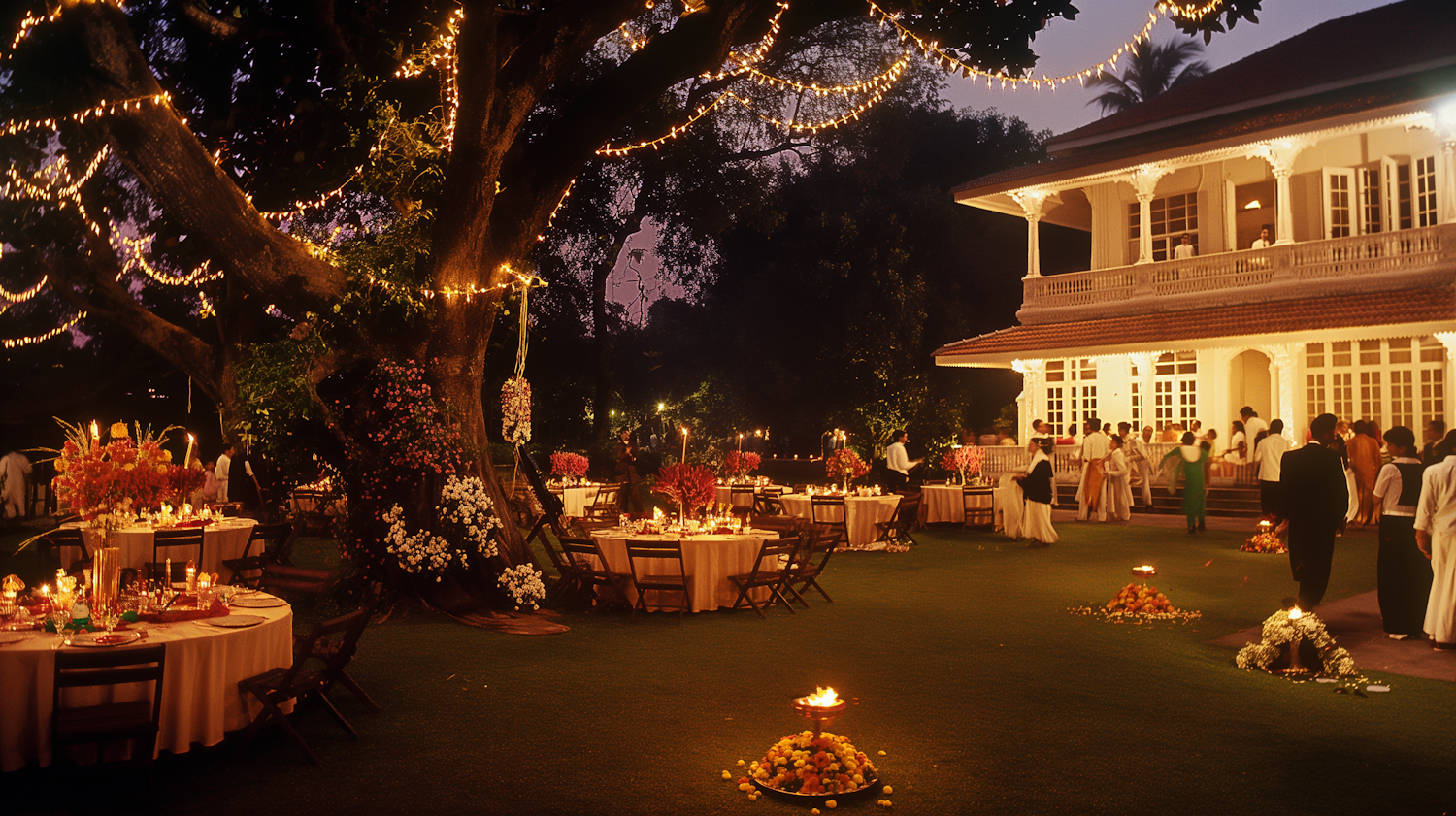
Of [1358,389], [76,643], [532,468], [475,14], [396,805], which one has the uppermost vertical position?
[475,14]

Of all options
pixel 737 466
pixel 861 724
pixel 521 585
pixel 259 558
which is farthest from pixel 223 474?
pixel 861 724

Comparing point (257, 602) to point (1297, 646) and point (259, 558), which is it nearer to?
point (259, 558)

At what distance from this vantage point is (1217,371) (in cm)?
2384

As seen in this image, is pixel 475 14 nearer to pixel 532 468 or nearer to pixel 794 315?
pixel 532 468

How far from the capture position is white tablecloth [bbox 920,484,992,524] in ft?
59.0

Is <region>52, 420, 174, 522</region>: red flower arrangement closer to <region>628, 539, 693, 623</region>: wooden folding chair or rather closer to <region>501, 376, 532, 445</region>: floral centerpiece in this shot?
<region>501, 376, 532, 445</region>: floral centerpiece

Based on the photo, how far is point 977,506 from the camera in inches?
717

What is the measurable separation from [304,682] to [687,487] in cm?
521

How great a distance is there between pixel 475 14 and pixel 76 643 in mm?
5807

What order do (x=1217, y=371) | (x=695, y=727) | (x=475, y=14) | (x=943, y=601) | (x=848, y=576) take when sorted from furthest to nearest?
(x=1217, y=371) → (x=848, y=576) → (x=943, y=601) → (x=475, y=14) → (x=695, y=727)

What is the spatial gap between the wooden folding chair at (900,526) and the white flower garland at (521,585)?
6.35m

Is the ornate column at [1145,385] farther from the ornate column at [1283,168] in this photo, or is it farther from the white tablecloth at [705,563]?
the white tablecloth at [705,563]


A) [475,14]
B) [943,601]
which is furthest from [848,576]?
[475,14]

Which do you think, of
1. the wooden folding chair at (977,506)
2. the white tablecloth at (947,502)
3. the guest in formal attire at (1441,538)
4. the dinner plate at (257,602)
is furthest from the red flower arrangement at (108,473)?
the wooden folding chair at (977,506)
